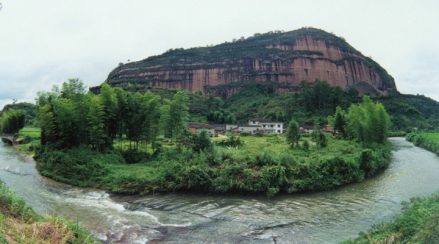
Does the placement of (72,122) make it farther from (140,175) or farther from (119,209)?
(119,209)

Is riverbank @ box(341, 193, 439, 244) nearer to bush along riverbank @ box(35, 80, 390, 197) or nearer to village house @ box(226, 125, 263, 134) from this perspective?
bush along riverbank @ box(35, 80, 390, 197)

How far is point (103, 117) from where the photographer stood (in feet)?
55.3

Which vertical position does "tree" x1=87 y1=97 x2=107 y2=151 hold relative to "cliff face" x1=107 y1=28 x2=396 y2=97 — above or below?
below

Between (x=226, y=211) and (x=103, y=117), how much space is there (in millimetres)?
10744

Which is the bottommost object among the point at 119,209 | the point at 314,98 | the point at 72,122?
the point at 119,209

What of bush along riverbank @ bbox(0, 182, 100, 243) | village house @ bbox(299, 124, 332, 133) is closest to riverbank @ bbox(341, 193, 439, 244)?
bush along riverbank @ bbox(0, 182, 100, 243)

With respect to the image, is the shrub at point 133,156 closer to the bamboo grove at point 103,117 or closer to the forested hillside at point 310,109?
the bamboo grove at point 103,117

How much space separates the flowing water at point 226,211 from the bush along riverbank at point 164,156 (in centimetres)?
64

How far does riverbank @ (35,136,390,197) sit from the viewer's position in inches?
494

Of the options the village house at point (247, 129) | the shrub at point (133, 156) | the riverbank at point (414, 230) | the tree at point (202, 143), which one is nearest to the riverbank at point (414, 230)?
the riverbank at point (414, 230)

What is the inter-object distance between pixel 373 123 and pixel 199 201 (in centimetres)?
1744

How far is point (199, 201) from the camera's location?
453 inches

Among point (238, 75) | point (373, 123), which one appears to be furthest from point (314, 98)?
point (238, 75)

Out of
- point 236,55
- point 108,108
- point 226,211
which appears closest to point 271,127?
point 108,108
